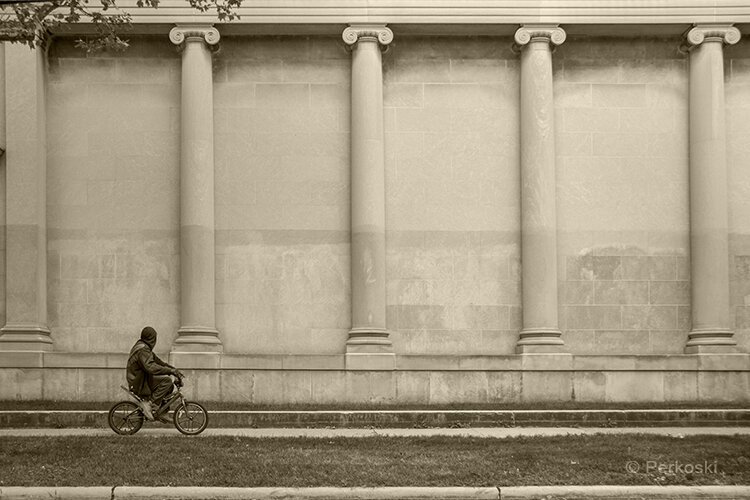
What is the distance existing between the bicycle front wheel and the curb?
2.02 metres

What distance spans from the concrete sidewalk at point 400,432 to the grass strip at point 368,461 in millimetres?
1088

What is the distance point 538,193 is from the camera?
3011 cm

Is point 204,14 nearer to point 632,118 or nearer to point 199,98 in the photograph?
point 199,98

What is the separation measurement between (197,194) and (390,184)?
16.7 ft

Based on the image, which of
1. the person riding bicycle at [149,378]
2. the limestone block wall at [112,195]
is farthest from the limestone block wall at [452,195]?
the person riding bicycle at [149,378]

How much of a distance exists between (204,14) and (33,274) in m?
7.94

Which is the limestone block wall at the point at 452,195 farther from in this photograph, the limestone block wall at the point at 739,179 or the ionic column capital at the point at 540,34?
the limestone block wall at the point at 739,179

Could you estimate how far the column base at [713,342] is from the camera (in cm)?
2959

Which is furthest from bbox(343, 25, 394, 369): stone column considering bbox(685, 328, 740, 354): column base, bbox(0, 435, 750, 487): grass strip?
bbox(0, 435, 750, 487): grass strip

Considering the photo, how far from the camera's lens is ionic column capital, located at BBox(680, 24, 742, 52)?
30.5 meters

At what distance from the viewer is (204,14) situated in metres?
30.0

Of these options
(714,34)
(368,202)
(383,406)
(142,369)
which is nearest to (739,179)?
(714,34)

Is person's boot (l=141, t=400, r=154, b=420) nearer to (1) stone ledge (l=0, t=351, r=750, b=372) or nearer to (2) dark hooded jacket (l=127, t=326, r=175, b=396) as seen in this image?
(2) dark hooded jacket (l=127, t=326, r=175, b=396)

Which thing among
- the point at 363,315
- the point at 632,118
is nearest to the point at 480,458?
the point at 363,315
